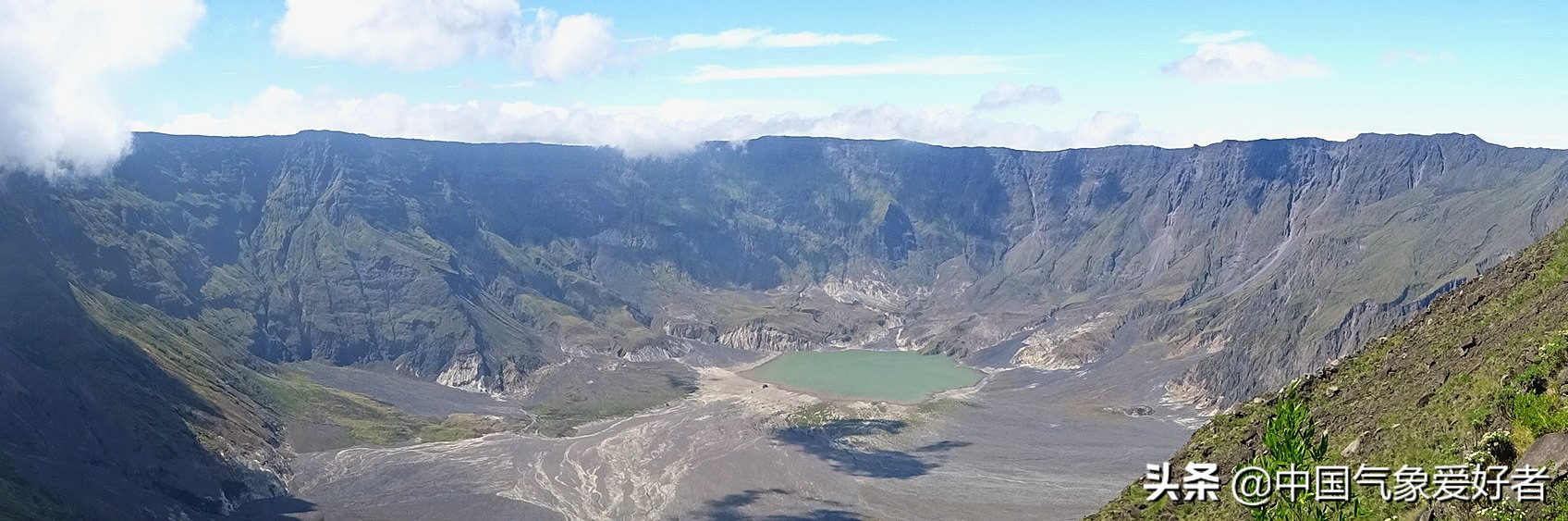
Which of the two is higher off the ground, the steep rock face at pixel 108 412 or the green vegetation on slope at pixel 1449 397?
the green vegetation on slope at pixel 1449 397

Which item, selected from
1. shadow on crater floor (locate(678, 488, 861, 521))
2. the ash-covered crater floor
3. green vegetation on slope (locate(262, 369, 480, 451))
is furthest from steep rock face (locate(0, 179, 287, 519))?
shadow on crater floor (locate(678, 488, 861, 521))

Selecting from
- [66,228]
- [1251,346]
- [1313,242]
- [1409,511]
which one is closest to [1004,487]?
[1251,346]

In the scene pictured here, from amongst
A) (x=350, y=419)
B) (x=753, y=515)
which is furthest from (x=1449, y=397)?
(x=350, y=419)

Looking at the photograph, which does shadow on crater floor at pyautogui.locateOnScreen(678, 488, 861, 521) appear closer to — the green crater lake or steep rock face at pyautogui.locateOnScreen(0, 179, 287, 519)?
steep rock face at pyautogui.locateOnScreen(0, 179, 287, 519)

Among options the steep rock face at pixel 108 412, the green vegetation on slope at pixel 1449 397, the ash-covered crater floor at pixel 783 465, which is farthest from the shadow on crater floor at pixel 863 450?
the green vegetation on slope at pixel 1449 397

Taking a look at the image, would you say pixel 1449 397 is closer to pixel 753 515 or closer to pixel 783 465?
pixel 753 515

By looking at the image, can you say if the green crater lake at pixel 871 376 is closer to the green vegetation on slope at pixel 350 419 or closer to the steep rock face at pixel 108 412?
the green vegetation on slope at pixel 350 419
